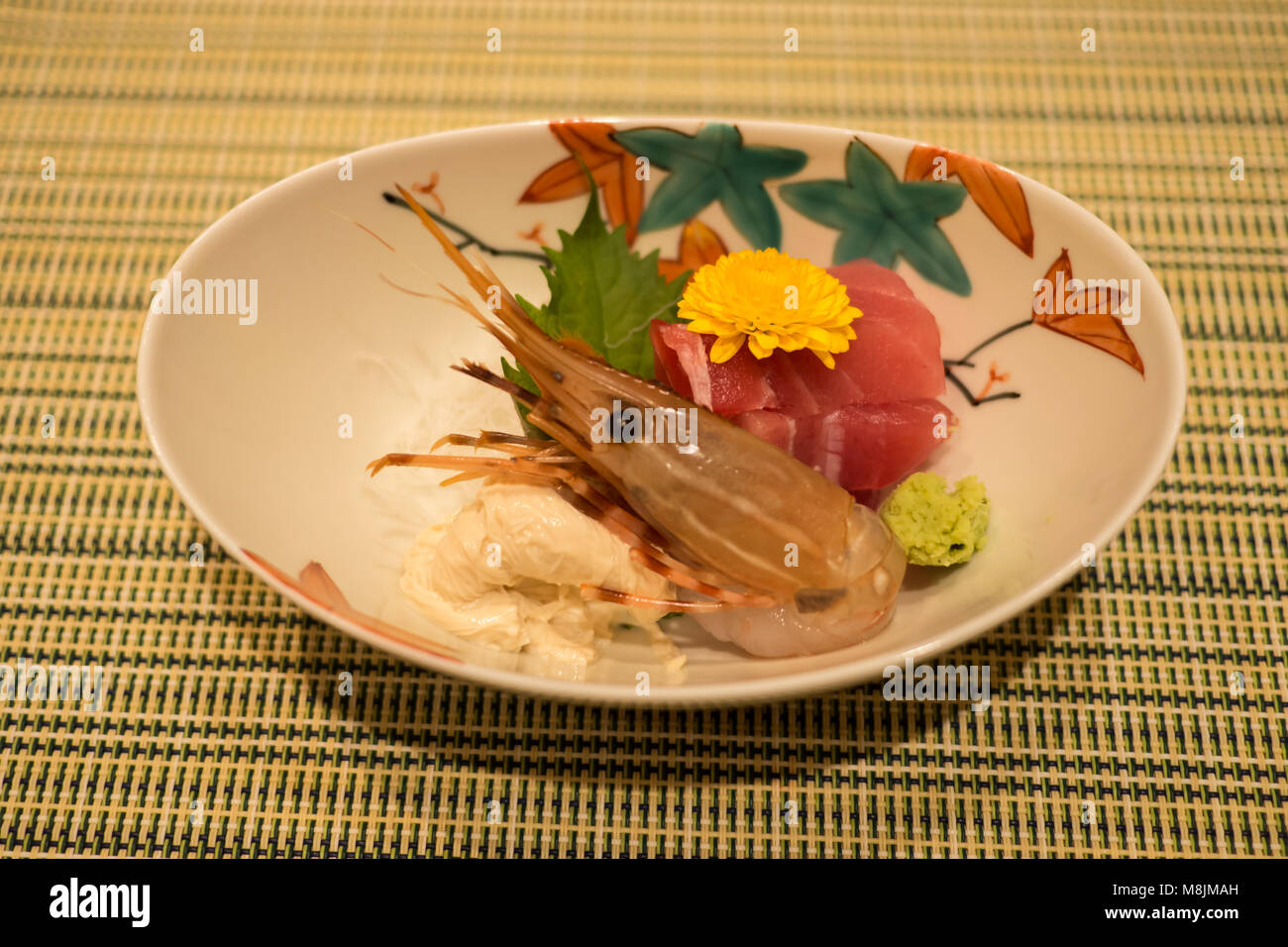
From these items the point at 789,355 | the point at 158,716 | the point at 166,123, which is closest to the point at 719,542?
the point at 789,355

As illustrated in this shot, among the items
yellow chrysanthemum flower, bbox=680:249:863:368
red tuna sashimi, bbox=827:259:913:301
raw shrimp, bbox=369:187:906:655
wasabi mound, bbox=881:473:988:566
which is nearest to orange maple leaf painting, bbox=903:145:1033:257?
red tuna sashimi, bbox=827:259:913:301

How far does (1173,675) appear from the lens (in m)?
1.72

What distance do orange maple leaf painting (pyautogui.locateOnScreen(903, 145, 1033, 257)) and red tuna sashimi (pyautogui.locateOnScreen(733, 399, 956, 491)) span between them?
0.39 metres

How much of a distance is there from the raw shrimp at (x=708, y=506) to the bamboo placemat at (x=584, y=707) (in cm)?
25

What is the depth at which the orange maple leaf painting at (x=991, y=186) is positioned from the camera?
5.73ft

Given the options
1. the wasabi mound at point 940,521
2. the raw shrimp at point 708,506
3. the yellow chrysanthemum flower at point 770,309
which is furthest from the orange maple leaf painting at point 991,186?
the raw shrimp at point 708,506

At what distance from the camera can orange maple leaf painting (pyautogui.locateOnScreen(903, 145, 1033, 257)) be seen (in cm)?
175

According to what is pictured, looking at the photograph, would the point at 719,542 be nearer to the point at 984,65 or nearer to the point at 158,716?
the point at 158,716

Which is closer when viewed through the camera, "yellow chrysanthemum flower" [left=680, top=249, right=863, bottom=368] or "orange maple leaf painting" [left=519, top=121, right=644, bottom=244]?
"yellow chrysanthemum flower" [left=680, top=249, right=863, bottom=368]

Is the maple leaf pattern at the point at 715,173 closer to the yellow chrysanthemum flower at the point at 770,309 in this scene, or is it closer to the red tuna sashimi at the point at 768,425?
the yellow chrysanthemum flower at the point at 770,309

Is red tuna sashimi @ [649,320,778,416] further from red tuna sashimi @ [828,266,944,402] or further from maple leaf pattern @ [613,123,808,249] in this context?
maple leaf pattern @ [613,123,808,249]

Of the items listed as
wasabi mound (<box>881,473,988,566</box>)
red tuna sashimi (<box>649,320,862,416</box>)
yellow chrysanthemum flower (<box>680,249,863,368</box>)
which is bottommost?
wasabi mound (<box>881,473,988,566</box>)

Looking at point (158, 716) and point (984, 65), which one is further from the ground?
point (984, 65)

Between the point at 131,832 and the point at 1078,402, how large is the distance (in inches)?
73.6
